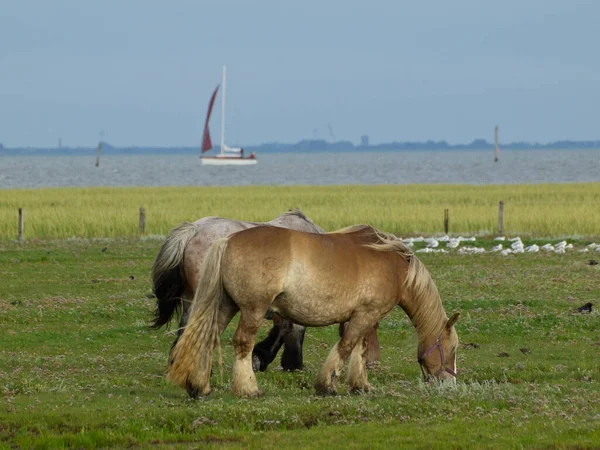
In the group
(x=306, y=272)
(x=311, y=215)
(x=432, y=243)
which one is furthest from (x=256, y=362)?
(x=311, y=215)

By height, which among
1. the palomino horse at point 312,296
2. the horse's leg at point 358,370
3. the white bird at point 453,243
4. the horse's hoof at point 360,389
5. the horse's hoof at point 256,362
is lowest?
the horse's hoof at point 256,362

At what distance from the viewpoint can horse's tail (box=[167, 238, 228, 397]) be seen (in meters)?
9.73

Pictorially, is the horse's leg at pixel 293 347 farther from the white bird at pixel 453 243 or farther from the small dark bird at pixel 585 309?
the white bird at pixel 453 243

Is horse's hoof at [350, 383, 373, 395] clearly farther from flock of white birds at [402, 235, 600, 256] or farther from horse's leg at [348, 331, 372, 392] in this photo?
flock of white birds at [402, 235, 600, 256]

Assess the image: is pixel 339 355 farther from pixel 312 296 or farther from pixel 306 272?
pixel 306 272

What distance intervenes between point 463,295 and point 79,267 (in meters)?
9.91

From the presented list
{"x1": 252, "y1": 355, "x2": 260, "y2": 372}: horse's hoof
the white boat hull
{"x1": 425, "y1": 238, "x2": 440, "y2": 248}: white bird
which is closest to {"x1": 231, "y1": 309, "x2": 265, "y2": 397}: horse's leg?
{"x1": 252, "y1": 355, "x2": 260, "y2": 372}: horse's hoof

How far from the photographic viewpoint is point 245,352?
9.92m

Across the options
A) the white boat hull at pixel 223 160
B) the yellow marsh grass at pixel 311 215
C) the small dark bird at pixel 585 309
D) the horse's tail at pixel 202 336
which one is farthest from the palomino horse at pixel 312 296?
the white boat hull at pixel 223 160

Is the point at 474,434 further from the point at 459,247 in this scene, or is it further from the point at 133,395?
the point at 459,247

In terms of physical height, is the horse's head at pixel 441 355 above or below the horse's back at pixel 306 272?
below

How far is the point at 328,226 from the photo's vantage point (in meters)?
35.4

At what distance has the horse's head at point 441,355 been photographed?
34.1ft

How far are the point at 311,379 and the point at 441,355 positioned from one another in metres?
1.94
